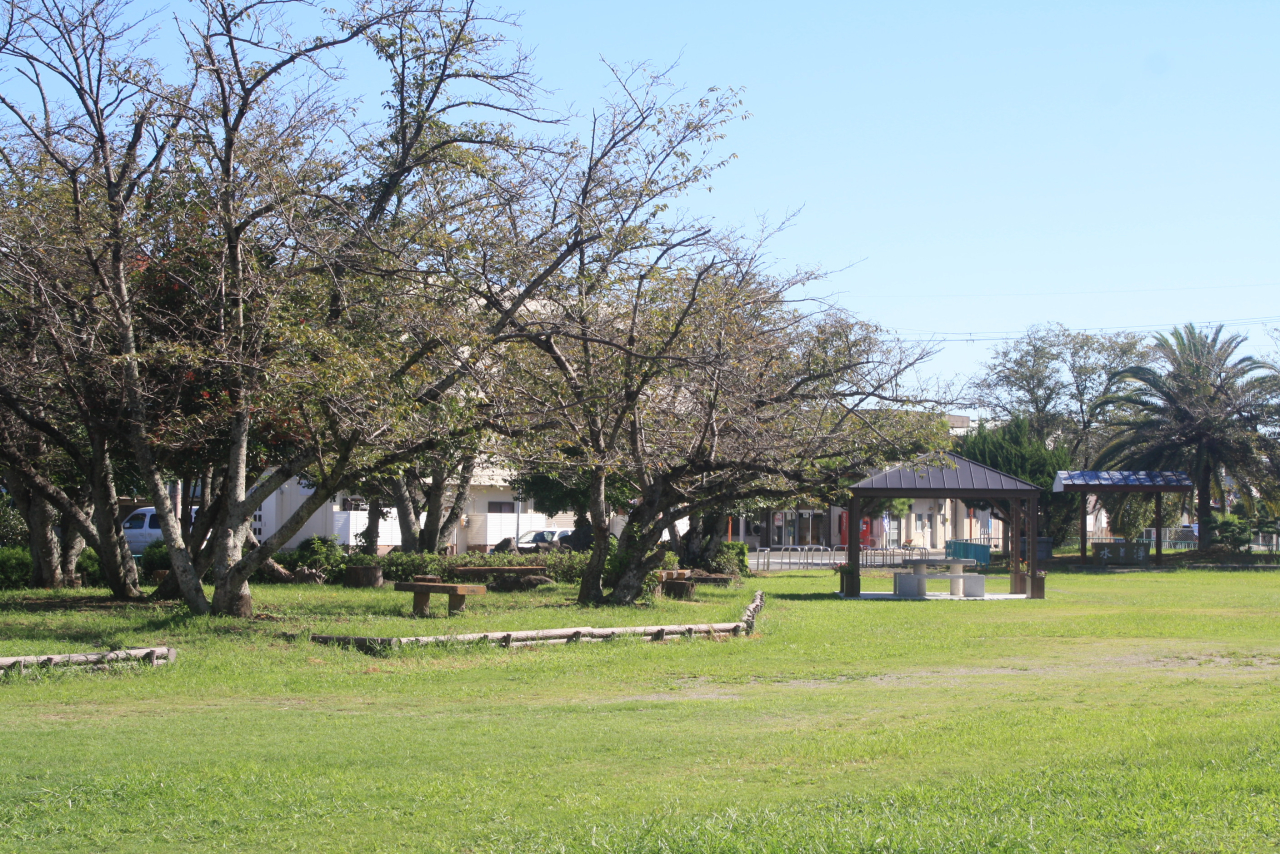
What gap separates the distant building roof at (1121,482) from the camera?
1505 inches

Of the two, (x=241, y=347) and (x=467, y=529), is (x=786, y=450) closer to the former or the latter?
(x=241, y=347)

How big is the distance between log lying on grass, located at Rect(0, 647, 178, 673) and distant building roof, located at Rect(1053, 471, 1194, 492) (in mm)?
33261

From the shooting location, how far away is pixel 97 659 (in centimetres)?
1149

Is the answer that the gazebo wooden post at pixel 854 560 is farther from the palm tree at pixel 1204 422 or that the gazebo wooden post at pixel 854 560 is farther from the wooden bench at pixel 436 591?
the palm tree at pixel 1204 422

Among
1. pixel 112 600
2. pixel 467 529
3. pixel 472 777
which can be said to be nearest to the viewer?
pixel 472 777

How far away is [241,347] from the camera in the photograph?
14070 mm

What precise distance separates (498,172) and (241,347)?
4.08 m

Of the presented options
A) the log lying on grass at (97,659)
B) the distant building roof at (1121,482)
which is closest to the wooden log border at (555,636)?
the log lying on grass at (97,659)

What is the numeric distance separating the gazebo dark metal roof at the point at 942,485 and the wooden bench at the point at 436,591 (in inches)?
420

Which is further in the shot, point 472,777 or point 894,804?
point 472,777

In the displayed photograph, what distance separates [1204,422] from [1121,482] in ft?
13.4

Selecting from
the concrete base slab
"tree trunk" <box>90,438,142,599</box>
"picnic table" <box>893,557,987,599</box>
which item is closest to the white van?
"tree trunk" <box>90,438,142,599</box>

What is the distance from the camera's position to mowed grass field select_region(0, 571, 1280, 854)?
18.3 ft

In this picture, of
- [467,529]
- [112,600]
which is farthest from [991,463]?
[112,600]
